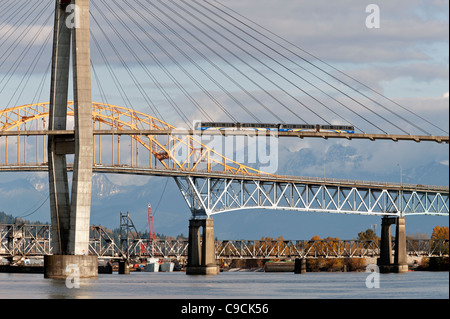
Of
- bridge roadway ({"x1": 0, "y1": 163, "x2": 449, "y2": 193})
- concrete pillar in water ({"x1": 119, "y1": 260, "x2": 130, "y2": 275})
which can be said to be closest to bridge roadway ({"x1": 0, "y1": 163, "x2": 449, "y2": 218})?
bridge roadway ({"x1": 0, "y1": 163, "x2": 449, "y2": 193})

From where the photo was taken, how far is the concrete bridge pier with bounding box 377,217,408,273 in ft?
550

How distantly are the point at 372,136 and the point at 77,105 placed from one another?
3384 centimetres

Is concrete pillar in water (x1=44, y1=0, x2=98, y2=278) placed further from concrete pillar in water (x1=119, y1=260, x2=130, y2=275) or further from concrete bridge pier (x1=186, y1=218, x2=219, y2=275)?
concrete pillar in water (x1=119, y1=260, x2=130, y2=275)

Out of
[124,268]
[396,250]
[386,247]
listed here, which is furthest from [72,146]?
[124,268]

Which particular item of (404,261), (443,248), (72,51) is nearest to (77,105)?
(72,51)

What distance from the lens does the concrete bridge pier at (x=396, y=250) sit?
550 ft

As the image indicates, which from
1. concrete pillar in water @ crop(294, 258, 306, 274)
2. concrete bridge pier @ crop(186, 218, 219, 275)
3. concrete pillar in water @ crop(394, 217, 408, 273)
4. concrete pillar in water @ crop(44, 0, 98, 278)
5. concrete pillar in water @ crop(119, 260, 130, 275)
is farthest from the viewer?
concrete pillar in water @ crop(119, 260, 130, 275)

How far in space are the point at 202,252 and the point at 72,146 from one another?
202ft

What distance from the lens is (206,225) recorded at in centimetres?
15575

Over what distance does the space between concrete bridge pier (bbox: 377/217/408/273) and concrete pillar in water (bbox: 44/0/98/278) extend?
84.7m

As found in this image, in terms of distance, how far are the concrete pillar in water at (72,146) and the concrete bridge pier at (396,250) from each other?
278ft

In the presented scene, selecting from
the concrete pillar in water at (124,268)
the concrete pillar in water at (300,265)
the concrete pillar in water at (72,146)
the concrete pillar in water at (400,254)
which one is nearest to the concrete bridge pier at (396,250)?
the concrete pillar in water at (400,254)

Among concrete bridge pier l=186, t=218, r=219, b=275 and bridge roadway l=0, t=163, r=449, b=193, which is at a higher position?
bridge roadway l=0, t=163, r=449, b=193
